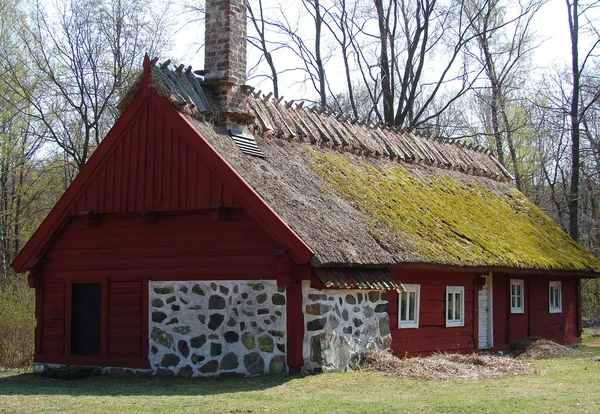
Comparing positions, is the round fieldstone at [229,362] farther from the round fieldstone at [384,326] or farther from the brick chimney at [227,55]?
the brick chimney at [227,55]

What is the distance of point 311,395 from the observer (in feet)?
38.0

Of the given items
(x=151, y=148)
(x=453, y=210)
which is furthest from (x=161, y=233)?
(x=453, y=210)

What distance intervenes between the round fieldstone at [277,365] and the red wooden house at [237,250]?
0.03 meters

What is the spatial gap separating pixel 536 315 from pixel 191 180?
11.1 m

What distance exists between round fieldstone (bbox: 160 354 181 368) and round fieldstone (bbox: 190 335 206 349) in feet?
1.41

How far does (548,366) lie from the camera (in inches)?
621

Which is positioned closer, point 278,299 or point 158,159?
point 278,299

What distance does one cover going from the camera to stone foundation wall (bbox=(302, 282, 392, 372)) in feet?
44.4

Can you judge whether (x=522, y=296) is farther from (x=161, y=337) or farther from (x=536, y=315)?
(x=161, y=337)

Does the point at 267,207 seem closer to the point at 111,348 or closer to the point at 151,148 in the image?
the point at 151,148

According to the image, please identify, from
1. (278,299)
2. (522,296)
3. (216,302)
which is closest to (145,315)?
(216,302)

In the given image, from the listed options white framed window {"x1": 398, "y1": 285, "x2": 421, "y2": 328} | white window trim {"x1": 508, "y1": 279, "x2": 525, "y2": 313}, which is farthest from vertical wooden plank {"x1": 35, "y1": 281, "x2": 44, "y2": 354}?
white window trim {"x1": 508, "y1": 279, "x2": 525, "y2": 313}

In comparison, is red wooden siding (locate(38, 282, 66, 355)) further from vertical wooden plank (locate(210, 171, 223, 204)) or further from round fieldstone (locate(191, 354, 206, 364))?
vertical wooden plank (locate(210, 171, 223, 204))

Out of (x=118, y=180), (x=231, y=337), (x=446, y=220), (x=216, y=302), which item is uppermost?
(x=118, y=180)
